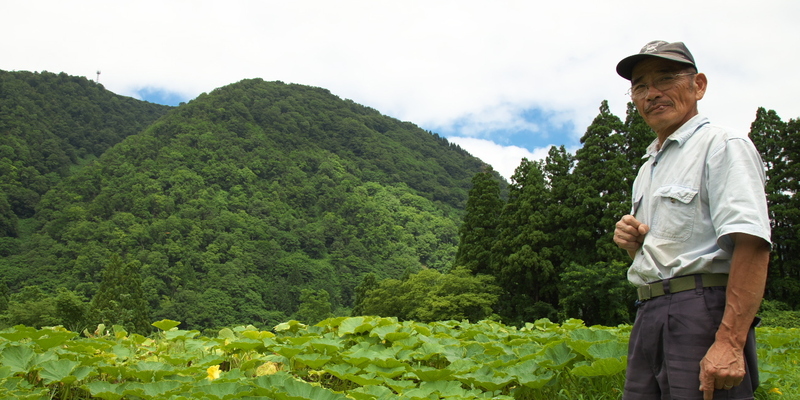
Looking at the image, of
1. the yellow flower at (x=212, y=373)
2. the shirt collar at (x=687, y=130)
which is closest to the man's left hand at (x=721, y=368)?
the shirt collar at (x=687, y=130)

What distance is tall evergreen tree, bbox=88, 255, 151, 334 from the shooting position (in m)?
27.4

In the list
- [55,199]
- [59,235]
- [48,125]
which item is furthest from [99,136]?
[59,235]

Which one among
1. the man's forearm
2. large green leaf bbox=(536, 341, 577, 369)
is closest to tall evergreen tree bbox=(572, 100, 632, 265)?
large green leaf bbox=(536, 341, 577, 369)

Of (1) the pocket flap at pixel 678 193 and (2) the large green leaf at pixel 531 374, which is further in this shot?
(2) the large green leaf at pixel 531 374

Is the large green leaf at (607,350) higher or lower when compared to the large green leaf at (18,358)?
higher

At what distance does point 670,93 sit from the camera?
71.2 inches

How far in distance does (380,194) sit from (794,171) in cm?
8131

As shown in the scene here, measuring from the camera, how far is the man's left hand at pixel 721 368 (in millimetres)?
1499

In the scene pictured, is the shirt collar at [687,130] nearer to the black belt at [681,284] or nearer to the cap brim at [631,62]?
the cap brim at [631,62]

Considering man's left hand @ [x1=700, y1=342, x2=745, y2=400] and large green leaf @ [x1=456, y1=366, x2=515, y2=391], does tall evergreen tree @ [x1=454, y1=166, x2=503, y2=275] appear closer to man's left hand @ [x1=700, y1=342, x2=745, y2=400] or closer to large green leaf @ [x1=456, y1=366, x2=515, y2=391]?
large green leaf @ [x1=456, y1=366, x2=515, y2=391]

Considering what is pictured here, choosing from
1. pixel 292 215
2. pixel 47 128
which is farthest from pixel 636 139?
pixel 47 128

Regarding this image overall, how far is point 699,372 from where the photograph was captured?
1581mm

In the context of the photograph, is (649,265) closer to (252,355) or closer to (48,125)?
(252,355)

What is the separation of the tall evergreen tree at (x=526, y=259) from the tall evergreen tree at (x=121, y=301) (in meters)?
16.9
